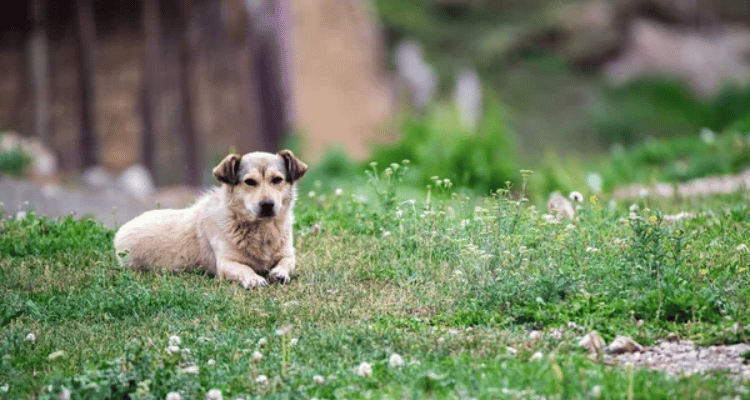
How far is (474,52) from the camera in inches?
1244

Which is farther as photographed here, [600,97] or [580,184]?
[600,97]

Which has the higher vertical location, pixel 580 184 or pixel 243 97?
pixel 243 97

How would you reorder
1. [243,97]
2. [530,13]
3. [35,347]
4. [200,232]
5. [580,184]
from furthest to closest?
1. [530,13]
2. [243,97]
3. [580,184]
4. [200,232]
5. [35,347]

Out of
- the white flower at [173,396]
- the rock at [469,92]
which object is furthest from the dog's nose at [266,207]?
the rock at [469,92]

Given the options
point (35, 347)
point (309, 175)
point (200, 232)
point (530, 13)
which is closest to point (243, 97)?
point (309, 175)

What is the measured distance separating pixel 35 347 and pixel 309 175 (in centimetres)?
969

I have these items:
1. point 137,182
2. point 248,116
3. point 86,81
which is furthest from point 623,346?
point 86,81

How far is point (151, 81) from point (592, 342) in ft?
42.8

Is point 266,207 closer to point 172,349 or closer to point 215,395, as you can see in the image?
point 172,349

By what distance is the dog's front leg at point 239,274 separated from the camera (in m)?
6.93

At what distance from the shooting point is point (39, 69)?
17.6 meters

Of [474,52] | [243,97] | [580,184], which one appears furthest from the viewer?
[474,52]

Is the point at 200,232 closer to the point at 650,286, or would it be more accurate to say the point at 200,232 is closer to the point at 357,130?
the point at 650,286

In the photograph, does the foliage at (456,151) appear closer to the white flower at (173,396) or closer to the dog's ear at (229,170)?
the dog's ear at (229,170)
